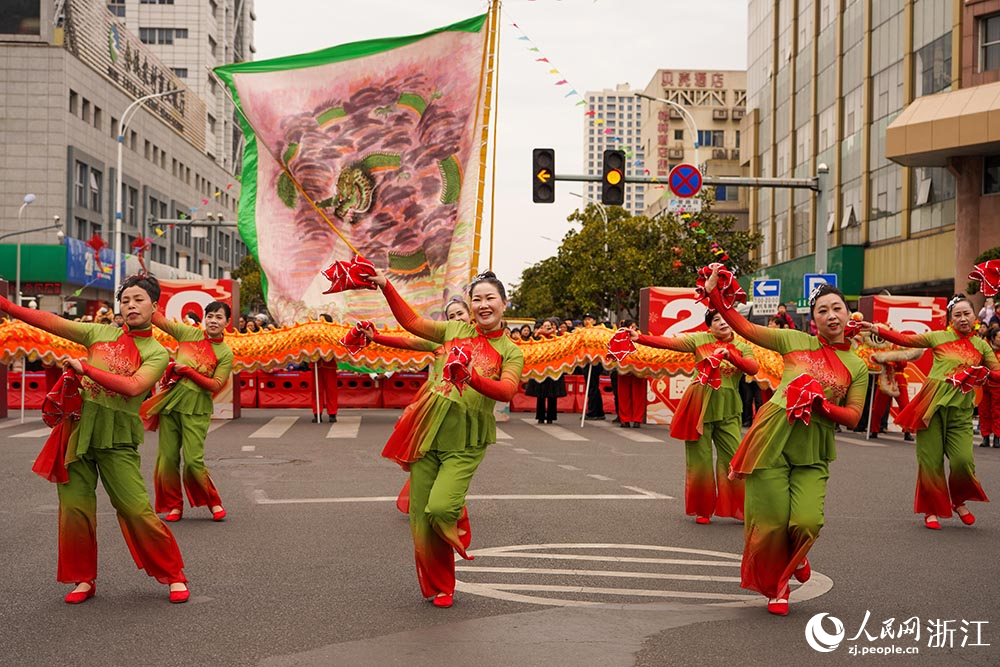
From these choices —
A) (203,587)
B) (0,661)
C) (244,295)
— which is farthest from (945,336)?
(244,295)

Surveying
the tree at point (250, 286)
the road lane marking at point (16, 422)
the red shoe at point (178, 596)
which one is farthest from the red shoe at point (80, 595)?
the tree at point (250, 286)

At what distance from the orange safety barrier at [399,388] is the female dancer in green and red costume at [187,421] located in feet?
51.3

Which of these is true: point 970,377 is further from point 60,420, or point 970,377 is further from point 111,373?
point 60,420

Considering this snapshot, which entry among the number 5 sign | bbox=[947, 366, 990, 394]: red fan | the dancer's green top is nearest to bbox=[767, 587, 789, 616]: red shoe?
the dancer's green top

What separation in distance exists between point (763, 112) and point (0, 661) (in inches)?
2477

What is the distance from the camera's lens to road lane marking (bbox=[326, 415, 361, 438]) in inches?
743

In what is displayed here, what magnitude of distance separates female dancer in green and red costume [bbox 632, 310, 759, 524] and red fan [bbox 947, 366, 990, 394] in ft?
5.72

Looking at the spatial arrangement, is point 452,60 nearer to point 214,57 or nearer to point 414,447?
point 414,447

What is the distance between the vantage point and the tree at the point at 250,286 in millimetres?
75938

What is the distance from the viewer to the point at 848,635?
6289 mm

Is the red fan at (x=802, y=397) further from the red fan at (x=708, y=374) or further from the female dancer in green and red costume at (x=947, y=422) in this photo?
the female dancer in green and red costume at (x=947, y=422)

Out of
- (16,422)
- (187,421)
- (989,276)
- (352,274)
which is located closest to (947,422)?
(989,276)

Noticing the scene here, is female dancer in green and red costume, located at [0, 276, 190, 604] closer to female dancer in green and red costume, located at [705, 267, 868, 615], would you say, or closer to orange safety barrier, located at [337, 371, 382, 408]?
female dancer in green and red costume, located at [705, 267, 868, 615]

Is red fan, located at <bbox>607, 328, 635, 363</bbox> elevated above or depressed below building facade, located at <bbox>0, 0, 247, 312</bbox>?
below
